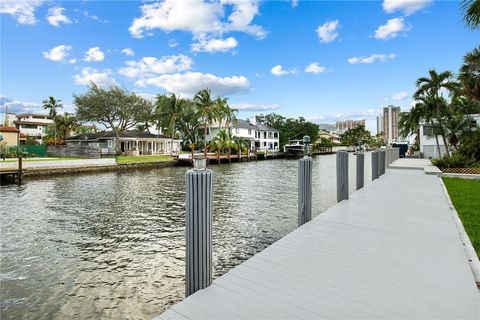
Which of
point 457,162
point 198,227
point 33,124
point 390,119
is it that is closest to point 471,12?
point 198,227

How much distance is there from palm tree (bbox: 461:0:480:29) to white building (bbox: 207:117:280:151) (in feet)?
156

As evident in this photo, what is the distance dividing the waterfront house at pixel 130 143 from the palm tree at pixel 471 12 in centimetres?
4027

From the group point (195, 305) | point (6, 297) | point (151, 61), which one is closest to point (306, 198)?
point (195, 305)

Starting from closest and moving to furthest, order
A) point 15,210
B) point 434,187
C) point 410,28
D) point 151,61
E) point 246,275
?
1. point 246,275
2. point 434,187
3. point 15,210
4. point 410,28
5. point 151,61

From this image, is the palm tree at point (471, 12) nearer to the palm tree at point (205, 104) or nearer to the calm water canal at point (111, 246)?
the calm water canal at point (111, 246)

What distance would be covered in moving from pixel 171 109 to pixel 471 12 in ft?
141

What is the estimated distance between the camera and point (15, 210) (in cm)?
1155

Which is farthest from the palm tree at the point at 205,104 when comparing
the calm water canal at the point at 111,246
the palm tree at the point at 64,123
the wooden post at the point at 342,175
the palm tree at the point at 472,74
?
the wooden post at the point at 342,175

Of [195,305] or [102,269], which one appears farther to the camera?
[102,269]

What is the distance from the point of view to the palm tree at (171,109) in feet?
152

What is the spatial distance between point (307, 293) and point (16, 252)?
7.31m

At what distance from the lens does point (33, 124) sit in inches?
2820

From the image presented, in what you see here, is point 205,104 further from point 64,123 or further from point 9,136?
point 64,123

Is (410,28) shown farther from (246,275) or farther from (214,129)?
(214,129)
